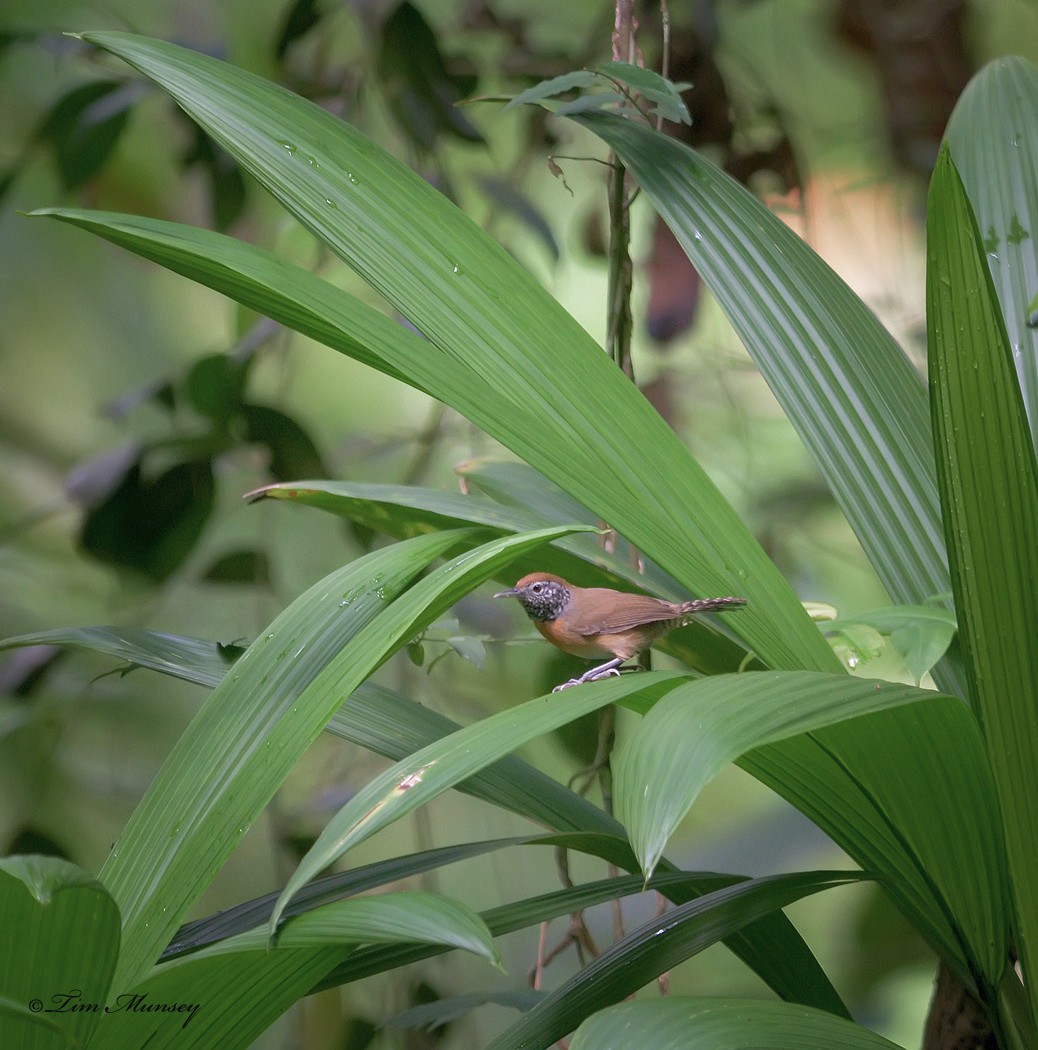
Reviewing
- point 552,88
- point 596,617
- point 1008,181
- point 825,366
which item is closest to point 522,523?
point 596,617

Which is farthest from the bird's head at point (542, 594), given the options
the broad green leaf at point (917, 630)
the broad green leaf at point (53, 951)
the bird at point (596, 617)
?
the broad green leaf at point (53, 951)

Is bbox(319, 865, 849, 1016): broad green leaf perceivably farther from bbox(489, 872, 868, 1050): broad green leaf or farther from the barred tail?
the barred tail

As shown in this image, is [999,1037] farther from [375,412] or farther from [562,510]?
[375,412]

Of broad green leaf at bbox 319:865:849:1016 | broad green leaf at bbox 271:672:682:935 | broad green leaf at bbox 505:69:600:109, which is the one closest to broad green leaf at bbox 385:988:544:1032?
broad green leaf at bbox 319:865:849:1016

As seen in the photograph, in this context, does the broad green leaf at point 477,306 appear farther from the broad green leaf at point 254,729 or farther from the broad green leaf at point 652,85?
the broad green leaf at point 652,85

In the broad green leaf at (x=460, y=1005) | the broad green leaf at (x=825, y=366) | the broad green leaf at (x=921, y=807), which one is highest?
the broad green leaf at (x=825, y=366)

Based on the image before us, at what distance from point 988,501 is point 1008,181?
470 millimetres

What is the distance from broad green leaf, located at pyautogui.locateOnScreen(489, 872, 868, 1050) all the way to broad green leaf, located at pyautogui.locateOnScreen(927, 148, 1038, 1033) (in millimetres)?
165

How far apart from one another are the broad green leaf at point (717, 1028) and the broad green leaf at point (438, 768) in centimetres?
12

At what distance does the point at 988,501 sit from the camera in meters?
0.43

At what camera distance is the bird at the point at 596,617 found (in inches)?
28.0

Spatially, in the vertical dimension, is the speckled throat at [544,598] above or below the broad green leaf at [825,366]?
below

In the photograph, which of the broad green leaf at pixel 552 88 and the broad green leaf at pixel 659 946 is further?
the broad green leaf at pixel 552 88

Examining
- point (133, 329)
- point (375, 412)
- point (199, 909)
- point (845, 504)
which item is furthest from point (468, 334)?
point (199, 909)
